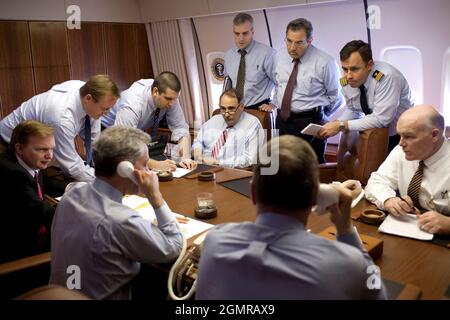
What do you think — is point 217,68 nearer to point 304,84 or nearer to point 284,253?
point 304,84

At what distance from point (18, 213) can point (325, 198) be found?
1698mm

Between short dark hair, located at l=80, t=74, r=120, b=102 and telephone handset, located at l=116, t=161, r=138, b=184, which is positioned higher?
short dark hair, located at l=80, t=74, r=120, b=102

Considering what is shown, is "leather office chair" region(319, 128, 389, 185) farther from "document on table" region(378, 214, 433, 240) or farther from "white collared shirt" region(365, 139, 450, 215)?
"document on table" region(378, 214, 433, 240)

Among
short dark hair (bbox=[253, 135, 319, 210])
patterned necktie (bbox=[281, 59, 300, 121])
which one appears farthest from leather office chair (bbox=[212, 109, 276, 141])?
short dark hair (bbox=[253, 135, 319, 210])

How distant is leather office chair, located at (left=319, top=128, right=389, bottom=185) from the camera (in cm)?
312

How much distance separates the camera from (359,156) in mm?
3170

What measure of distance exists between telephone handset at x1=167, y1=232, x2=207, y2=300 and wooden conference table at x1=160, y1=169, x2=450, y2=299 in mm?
441

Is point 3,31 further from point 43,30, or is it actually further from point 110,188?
point 110,188

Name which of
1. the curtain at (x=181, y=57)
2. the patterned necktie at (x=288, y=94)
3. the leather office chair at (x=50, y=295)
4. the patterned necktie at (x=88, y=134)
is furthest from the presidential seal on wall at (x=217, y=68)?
the leather office chair at (x=50, y=295)

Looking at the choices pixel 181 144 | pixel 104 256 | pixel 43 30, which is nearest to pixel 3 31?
pixel 43 30

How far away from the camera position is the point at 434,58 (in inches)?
164

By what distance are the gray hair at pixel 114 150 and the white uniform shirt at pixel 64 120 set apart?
4.40 ft
